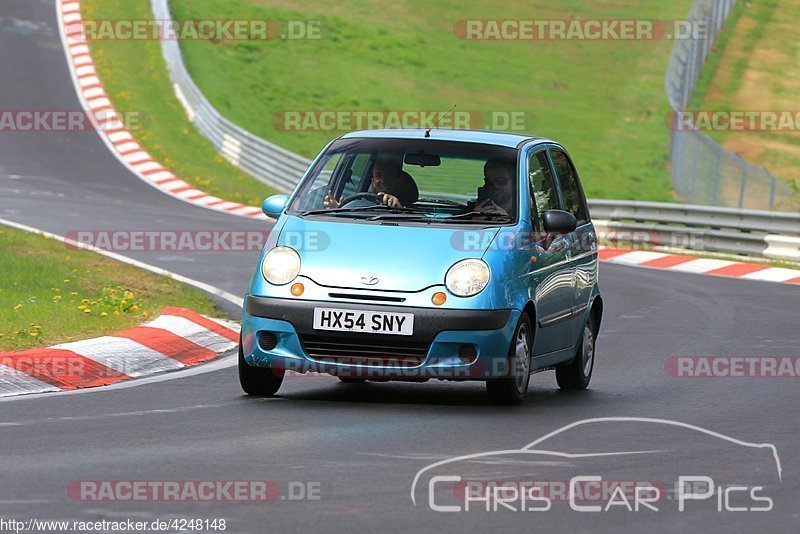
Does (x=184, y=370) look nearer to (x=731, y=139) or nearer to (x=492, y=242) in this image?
(x=492, y=242)

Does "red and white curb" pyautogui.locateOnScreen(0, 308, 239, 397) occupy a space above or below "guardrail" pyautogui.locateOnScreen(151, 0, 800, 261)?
above

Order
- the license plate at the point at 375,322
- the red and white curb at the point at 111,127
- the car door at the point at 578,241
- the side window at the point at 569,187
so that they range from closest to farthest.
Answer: the license plate at the point at 375,322, the car door at the point at 578,241, the side window at the point at 569,187, the red and white curb at the point at 111,127

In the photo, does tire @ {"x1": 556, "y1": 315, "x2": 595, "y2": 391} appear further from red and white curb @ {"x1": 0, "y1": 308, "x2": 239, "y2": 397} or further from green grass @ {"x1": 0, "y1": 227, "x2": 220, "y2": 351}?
green grass @ {"x1": 0, "y1": 227, "x2": 220, "y2": 351}

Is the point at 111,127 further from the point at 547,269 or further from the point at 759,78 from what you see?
the point at 547,269

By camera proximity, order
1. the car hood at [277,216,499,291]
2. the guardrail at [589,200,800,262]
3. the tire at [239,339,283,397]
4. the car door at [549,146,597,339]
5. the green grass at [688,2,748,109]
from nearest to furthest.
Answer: the car hood at [277,216,499,291], the tire at [239,339,283,397], the car door at [549,146,597,339], the guardrail at [589,200,800,262], the green grass at [688,2,748,109]

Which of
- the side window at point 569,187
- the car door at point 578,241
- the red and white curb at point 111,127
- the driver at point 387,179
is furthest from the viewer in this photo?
the red and white curb at point 111,127

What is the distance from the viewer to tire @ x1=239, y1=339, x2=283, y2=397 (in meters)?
10.3

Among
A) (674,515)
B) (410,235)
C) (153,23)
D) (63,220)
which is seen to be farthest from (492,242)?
(153,23)

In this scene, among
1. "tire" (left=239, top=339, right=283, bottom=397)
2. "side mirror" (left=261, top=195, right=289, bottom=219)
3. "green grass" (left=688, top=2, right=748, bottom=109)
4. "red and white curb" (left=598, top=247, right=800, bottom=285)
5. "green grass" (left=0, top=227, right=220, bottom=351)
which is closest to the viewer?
"tire" (left=239, top=339, right=283, bottom=397)

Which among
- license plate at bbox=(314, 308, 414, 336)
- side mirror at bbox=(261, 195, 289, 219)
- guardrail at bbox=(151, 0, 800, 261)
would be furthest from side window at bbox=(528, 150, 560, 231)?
guardrail at bbox=(151, 0, 800, 261)

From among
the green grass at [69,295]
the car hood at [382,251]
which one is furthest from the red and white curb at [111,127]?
the car hood at [382,251]

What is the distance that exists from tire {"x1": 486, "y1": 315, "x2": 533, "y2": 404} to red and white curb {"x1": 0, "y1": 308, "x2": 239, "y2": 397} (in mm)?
2611

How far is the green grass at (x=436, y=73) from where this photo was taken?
41.2 metres

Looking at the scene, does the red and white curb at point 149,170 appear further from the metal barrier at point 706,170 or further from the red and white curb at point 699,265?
the metal barrier at point 706,170
